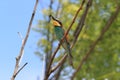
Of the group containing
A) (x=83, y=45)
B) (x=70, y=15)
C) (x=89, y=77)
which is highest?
(x=70, y=15)

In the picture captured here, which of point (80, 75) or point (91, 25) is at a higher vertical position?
point (91, 25)

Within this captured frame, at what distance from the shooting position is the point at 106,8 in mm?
7719

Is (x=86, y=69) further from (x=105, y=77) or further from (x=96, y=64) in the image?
(x=105, y=77)

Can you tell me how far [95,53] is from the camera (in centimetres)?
837

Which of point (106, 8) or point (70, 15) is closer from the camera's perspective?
point (106, 8)

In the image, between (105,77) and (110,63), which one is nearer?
(105,77)

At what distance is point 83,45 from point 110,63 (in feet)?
2.37

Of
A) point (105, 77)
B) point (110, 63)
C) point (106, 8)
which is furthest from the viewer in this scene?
point (110, 63)

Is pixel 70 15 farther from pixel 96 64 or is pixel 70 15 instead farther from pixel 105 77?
pixel 105 77

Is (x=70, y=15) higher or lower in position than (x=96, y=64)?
higher

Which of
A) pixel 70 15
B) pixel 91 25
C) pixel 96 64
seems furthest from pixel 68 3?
pixel 96 64

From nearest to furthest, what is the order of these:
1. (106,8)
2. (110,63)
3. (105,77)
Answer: (105,77), (106,8), (110,63)

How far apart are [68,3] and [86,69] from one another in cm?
162

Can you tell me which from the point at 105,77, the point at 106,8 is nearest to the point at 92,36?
the point at 106,8
